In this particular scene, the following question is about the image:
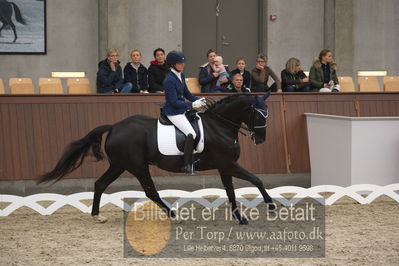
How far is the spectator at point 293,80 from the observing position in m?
12.5

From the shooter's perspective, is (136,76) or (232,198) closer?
(232,198)

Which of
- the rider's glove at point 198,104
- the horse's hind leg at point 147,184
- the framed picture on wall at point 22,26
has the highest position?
the framed picture on wall at point 22,26

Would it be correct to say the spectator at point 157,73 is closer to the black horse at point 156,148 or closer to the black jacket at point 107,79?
the black jacket at point 107,79

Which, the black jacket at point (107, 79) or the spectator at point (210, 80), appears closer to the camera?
the black jacket at point (107, 79)

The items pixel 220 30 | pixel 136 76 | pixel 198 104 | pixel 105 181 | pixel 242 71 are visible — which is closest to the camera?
pixel 198 104

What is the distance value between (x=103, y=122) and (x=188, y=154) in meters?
3.19

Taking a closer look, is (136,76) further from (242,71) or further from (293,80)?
(293,80)

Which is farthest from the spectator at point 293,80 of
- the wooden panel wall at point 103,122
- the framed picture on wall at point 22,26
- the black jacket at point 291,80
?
the framed picture on wall at point 22,26

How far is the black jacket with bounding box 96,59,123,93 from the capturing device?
37.9 feet

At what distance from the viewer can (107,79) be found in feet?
38.0

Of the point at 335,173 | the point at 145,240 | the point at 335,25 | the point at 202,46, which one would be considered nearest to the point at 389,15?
the point at 335,25

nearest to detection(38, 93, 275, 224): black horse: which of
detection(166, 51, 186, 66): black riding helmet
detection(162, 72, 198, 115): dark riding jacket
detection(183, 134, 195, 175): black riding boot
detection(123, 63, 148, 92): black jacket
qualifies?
detection(183, 134, 195, 175): black riding boot

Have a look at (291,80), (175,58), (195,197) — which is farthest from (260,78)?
(175,58)

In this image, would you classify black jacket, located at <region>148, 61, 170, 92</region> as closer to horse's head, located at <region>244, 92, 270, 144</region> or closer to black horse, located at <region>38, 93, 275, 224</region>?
black horse, located at <region>38, 93, 275, 224</region>
